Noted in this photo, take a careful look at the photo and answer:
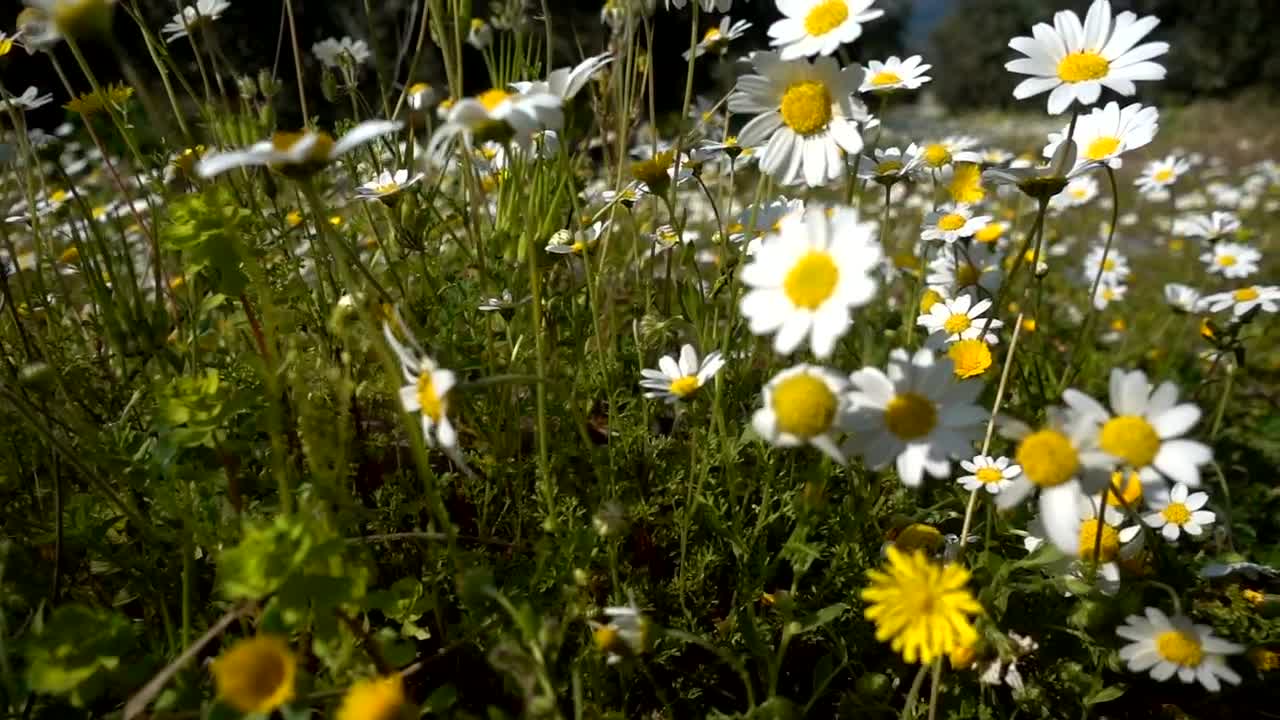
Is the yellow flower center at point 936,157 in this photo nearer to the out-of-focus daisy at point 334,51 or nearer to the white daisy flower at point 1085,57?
the white daisy flower at point 1085,57

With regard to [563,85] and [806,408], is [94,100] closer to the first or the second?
[563,85]

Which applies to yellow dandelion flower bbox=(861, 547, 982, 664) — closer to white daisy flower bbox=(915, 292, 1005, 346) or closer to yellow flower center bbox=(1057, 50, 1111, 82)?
yellow flower center bbox=(1057, 50, 1111, 82)

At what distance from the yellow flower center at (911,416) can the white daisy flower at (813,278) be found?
0.36 ft

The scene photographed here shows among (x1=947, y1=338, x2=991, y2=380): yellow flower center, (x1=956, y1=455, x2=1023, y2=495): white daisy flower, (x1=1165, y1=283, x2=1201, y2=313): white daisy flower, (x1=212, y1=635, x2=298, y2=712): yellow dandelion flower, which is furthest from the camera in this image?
(x1=1165, y1=283, x2=1201, y2=313): white daisy flower

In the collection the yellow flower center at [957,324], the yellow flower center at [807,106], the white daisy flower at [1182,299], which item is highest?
the yellow flower center at [807,106]

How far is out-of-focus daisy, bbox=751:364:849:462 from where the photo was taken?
0.77 meters

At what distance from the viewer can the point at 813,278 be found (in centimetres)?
80

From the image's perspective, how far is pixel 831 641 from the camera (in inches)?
47.3

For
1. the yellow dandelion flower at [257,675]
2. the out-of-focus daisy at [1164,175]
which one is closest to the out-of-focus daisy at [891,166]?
the out-of-focus daisy at [1164,175]

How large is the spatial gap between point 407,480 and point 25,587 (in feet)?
1.57

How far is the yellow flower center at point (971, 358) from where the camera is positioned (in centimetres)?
132

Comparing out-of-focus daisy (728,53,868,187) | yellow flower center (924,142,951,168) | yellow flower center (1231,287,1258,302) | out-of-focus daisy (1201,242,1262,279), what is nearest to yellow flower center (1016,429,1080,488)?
out-of-focus daisy (728,53,868,187)

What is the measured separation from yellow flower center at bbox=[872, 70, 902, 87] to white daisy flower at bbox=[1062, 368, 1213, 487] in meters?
0.62

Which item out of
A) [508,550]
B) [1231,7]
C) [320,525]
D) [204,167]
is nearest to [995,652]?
[508,550]
